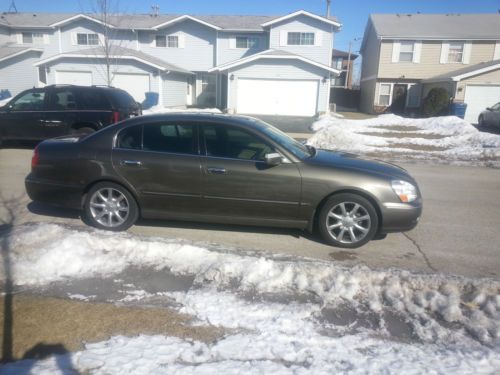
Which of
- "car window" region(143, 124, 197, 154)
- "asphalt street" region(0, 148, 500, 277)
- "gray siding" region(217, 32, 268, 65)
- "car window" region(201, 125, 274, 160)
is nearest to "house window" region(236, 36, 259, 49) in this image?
"gray siding" region(217, 32, 268, 65)

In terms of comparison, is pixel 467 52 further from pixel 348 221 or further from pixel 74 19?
pixel 348 221

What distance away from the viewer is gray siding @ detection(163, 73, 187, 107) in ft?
89.9

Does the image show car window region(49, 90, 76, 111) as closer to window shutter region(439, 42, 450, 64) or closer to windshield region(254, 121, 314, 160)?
windshield region(254, 121, 314, 160)

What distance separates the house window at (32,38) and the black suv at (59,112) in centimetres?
2444

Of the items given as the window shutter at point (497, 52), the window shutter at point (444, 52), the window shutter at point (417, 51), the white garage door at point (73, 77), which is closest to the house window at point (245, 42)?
the white garage door at point (73, 77)

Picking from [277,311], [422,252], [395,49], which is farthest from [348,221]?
[395,49]

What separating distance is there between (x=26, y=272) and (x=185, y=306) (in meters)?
1.68

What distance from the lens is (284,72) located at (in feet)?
83.8

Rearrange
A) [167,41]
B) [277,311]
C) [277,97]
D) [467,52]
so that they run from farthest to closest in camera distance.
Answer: [167,41], [467,52], [277,97], [277,311]

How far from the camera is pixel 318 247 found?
5027 millimetres

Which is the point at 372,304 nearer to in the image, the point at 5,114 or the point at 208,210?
the point at 208,210

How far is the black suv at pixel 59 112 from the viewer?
1066 cm

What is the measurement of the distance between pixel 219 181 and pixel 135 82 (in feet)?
77.5

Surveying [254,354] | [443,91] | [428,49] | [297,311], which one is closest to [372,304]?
[297,311]
